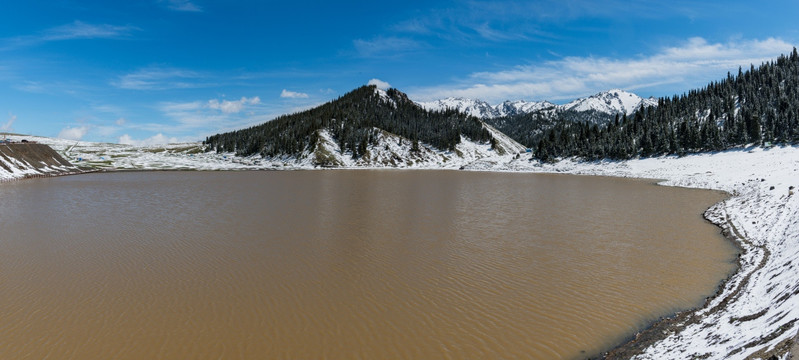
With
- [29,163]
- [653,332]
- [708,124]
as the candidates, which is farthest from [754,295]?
[29,163]

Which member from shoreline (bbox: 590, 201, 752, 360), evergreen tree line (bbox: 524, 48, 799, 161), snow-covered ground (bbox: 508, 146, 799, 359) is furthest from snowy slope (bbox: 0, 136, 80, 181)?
evergreen tree line (bbox: 524, 48, 799, 161)

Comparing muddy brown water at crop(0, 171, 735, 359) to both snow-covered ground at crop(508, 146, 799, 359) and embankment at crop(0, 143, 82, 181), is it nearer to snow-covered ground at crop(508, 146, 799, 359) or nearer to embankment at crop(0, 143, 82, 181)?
snow-covered ground at crop(508, 146, 799, 359)

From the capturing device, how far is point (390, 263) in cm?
1905

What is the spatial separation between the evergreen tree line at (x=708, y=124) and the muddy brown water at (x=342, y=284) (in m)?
99.6

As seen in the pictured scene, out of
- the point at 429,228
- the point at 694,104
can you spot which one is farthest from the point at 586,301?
the point at 694,104

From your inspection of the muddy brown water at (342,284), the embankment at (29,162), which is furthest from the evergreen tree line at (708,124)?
the embankment at (29,162)

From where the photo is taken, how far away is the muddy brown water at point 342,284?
1106cm

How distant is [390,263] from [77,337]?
12.4 meters

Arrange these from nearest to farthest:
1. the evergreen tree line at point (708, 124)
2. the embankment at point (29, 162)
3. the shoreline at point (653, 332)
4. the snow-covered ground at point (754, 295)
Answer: the snow-covered ground at point (754, 295) → the shoreline at point (653, 332) → the embankment at point (29, 162) → the evergreen tree line at point (708, 124)

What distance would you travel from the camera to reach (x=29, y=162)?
9506cm

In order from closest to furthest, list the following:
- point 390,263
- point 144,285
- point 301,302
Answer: point 301,302
point 144,285
point 390,263

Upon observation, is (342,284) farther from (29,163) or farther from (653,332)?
(29,163)

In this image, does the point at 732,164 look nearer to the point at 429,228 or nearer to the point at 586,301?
the point at 429,228

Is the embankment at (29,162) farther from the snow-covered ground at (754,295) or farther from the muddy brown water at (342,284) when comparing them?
the snow-covered ground at (754,295)
